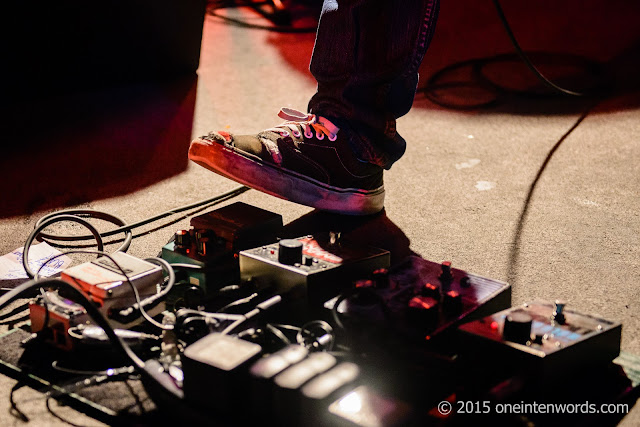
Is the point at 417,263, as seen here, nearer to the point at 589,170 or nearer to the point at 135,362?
the point at 135,362

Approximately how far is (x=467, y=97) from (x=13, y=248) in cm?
147

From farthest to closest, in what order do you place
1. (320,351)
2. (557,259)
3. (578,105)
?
(578,105)
(557,259)
(320,351)

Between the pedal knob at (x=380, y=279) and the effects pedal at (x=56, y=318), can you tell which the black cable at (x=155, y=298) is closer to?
the effects pedal at (x=56, y=318)

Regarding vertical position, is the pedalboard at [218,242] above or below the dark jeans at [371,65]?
below

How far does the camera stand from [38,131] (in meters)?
1.97

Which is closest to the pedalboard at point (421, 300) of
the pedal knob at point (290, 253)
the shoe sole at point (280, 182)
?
the pedal knob at point (290, 253)

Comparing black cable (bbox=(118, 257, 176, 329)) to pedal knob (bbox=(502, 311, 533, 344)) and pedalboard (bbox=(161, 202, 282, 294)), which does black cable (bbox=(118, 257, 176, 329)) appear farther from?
pedal knob (bbox=(502, 311, 533, 344))

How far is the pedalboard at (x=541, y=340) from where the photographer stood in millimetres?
750

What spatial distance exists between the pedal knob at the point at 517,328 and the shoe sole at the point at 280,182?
666 mm

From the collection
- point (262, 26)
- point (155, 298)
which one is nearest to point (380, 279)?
point (155, 298)

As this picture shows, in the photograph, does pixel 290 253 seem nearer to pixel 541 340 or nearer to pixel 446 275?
pixel 446 275

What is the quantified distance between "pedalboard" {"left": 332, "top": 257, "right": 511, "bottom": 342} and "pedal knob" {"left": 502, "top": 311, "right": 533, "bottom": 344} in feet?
0.24

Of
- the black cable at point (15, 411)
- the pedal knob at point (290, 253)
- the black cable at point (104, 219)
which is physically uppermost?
the pedal knob at point (290, 253)

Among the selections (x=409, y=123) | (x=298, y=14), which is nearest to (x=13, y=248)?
(x=409, y=123)
